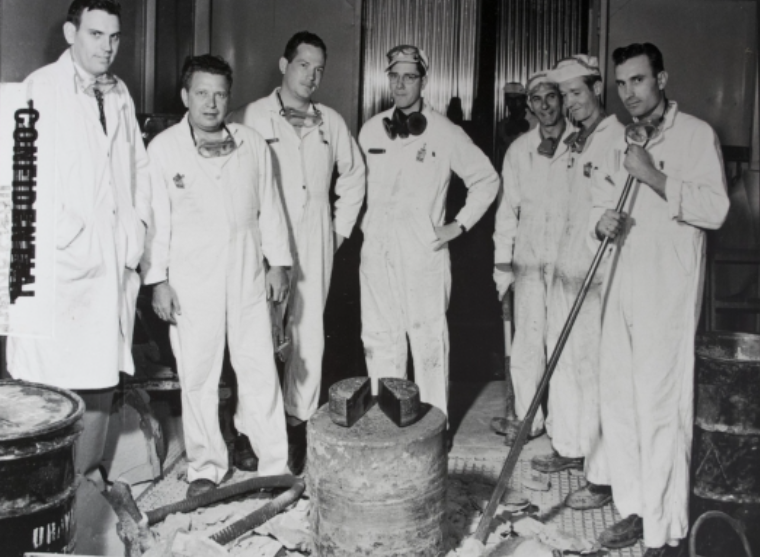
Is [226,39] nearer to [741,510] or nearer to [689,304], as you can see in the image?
[689,304]

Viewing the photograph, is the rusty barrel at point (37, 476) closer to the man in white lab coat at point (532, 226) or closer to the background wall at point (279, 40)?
the man in white lab coat at point (532, 226)

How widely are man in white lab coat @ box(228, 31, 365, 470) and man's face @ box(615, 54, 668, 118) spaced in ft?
5.30

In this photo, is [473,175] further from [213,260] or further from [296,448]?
[296,448]

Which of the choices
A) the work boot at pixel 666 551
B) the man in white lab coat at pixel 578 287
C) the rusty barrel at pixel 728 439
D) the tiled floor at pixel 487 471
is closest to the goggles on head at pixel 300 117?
the man in white lab coat at pixel 578 287

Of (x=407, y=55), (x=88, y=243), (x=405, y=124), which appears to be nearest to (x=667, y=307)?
(x=405, y=124)

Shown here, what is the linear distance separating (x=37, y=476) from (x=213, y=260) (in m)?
1.49

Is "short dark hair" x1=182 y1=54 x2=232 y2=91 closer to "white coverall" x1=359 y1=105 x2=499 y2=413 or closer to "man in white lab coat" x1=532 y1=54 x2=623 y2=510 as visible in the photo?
"white coverall" x1=359 y1=105 x2=499 y2=413

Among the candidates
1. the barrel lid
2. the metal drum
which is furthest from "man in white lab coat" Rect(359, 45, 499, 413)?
the barrel lid

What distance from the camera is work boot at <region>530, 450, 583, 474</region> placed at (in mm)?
4312

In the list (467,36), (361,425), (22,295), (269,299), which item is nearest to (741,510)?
(361,425)

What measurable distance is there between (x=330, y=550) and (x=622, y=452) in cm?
140

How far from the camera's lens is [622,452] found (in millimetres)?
3584

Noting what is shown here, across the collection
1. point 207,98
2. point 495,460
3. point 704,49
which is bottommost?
point 495,460

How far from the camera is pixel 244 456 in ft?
13.9
